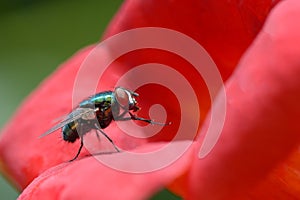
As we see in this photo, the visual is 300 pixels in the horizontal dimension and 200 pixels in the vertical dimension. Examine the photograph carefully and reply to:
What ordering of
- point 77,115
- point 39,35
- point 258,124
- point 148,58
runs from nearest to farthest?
point 258,124, point 77,115, point 148,58, point 39,35

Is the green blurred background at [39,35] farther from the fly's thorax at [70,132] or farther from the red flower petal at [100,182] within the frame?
the red flower petal at [100,182]

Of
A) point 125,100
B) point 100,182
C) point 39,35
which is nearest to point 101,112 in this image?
point 125,100

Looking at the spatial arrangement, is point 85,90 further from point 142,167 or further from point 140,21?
point 142,167

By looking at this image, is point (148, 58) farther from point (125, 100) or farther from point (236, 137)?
point (236, 137)

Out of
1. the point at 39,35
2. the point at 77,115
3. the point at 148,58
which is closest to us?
the point at 77,115

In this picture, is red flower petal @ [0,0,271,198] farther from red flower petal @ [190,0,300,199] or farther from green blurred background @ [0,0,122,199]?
green blurred background @ [0,0,122,199]

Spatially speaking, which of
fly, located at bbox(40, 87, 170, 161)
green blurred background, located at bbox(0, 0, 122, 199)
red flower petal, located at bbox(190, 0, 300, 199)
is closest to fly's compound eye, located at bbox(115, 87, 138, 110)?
fly, located at bbox(40, 87, 170, 161)
